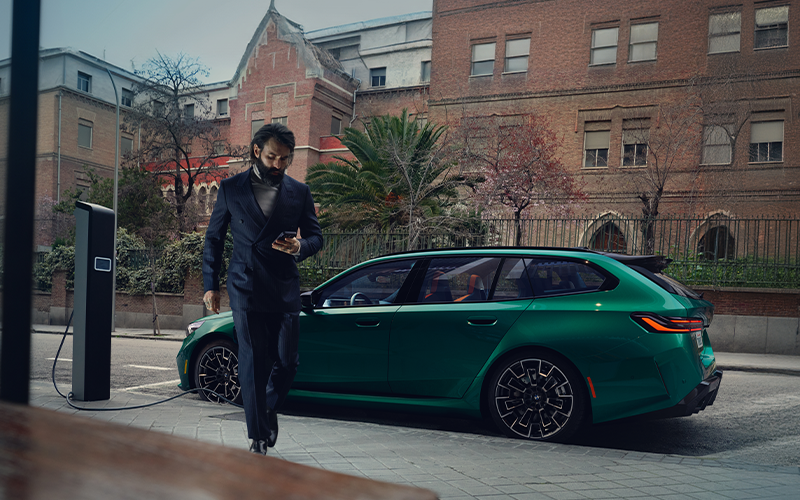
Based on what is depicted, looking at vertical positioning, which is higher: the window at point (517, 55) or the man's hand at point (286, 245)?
the window at point (517, 55)

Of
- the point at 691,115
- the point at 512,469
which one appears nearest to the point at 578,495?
the point at 512,469

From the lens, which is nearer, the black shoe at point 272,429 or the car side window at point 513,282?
the black shoe at point 272,429

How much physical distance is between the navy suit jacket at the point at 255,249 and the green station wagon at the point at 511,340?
1.73 metres

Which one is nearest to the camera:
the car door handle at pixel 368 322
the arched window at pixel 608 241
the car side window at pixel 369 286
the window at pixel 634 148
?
the car door handle at pixel 368 322

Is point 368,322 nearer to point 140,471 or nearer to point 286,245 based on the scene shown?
point 286,245

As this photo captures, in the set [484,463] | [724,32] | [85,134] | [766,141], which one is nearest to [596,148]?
[766,141]

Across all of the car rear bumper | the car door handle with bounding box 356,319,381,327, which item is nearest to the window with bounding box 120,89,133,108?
the car door handle with bounding box 356,319,381,327

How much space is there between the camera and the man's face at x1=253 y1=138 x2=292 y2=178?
4.36 meters

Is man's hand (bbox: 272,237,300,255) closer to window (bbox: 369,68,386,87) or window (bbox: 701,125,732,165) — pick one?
window (bbox: 701,125,732,165)

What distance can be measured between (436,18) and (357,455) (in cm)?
3027

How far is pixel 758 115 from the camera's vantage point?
84.1 ft

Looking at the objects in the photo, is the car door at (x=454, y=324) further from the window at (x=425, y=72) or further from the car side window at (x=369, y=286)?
the window at (x=425, y=72)

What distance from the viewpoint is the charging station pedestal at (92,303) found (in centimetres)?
580

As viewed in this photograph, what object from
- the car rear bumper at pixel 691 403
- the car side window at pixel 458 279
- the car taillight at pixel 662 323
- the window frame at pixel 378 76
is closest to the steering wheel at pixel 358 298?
the car side window at pixel 458 279
